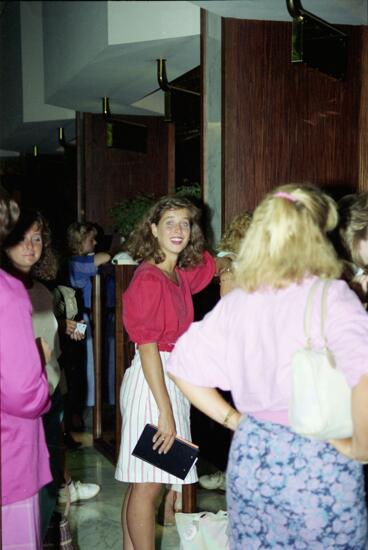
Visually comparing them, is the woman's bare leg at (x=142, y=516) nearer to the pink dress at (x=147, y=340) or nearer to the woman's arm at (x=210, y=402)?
the pink dress at (x=147, y=340)

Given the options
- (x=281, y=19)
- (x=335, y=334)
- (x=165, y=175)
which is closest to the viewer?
(x=335, y=334)

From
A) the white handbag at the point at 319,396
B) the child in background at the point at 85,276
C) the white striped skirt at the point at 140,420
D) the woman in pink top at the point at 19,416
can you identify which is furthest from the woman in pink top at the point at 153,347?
the child in background at the point at 85,276

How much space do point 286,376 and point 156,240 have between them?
1.03 m

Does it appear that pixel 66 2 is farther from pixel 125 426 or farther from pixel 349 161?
pixel 349 161

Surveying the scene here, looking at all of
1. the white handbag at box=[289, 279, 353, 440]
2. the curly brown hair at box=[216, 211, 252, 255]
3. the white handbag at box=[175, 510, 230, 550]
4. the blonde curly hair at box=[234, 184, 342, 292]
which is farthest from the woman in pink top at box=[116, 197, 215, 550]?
the white handbag at box=[289, 279, 353, 440]

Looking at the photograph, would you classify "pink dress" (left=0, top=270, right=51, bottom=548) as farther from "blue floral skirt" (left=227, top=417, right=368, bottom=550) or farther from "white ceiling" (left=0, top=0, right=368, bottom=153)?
"white ceiling" (left=0, top=0, right=368, bottom=153)

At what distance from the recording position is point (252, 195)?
9.43ft

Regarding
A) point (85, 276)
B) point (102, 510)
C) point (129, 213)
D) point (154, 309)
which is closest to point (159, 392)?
point (154, 309)

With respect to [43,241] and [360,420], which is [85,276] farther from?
[360,420]

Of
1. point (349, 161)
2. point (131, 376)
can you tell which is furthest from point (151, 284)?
point (349, 161)

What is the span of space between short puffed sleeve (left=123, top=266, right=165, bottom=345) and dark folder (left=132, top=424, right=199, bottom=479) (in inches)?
12.6

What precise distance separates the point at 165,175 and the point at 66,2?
A: 4.07 m

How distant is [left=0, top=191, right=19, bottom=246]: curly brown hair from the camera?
1489mm

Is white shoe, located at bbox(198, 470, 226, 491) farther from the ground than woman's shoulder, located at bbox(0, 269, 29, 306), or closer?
closer
